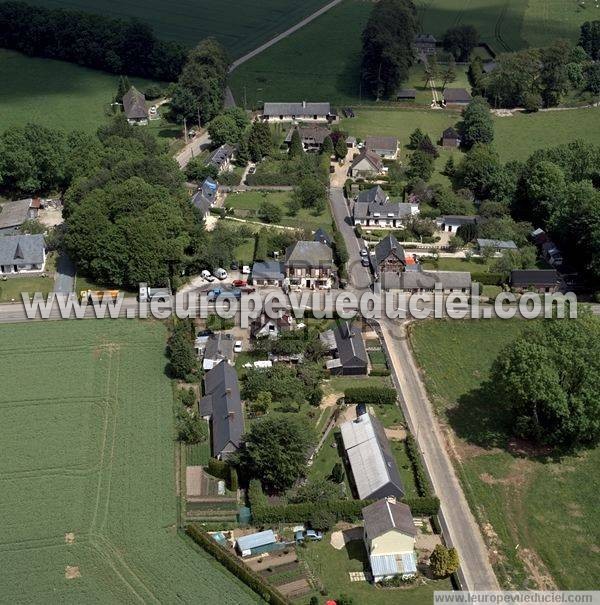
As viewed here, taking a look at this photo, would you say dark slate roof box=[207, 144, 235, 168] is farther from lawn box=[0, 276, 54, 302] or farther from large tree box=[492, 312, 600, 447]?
large tree box=[492, 312, 600, 447]

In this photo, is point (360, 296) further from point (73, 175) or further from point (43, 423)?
point (73, 175)

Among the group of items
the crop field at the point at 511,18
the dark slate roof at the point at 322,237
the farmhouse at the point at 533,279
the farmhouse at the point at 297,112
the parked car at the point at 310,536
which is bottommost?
the parked car at the point at 310,536

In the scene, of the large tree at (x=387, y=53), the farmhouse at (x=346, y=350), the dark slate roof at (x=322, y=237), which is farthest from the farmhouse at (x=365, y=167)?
the farmhouse at (x=346, y=350)

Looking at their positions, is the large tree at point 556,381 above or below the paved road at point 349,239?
below

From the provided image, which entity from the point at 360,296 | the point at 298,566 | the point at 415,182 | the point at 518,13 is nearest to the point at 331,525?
the point at 298,566

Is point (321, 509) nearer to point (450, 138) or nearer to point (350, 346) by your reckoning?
point (350, 346)

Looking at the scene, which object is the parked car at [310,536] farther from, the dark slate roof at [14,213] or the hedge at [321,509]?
the dark slate roof at [14,213]

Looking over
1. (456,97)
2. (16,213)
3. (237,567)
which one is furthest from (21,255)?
(456,97)

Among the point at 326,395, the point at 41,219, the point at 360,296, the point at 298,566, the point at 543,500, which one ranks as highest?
the point at 41,219
